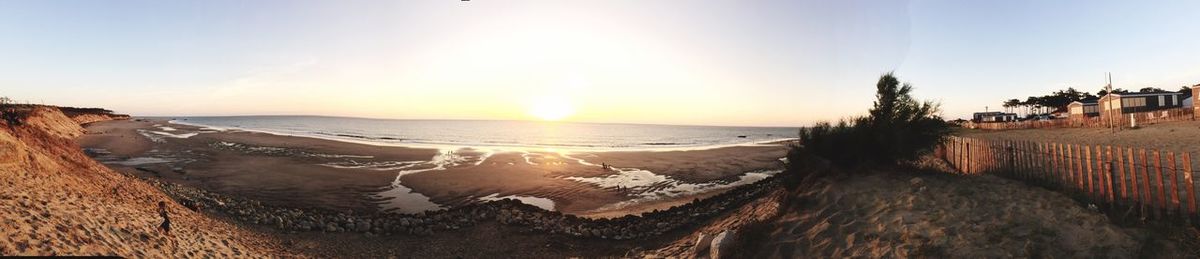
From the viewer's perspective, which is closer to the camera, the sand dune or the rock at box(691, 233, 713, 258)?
the sand dune

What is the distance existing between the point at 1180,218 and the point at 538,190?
19440 mm

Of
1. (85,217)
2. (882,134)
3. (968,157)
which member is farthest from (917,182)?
(85,217)

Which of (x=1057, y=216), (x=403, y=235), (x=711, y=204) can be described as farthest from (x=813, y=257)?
(x=403, y=235)

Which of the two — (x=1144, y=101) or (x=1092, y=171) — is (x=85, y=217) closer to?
(x=1092, y=171)

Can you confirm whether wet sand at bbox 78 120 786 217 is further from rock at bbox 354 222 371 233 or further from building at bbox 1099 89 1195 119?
building at bbox 1099 89 1195 119

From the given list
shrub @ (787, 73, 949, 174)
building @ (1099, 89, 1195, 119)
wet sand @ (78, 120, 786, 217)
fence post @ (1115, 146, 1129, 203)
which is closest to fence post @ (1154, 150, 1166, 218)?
fence post @ (1115, 146, 1129, 203)

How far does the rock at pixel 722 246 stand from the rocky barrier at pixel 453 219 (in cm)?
335

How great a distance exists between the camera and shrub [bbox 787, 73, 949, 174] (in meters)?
11.7

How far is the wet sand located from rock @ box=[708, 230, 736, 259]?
7.99 metres

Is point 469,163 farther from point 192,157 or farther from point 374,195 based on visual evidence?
point 192,157

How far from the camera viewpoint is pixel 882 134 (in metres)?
11.7

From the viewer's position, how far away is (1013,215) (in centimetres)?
810

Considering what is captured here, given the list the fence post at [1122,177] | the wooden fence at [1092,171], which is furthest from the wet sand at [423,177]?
the fence post at [1122,177]

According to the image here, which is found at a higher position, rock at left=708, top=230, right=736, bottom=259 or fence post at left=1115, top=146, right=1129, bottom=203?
fence post at left=1115, top=146, right=1129, bottom=203
